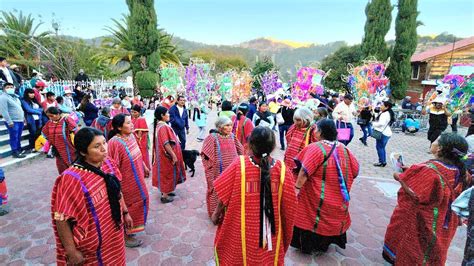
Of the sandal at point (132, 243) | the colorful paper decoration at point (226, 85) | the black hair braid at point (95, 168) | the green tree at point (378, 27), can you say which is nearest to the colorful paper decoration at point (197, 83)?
the colorful paper decoration at point (226, 85)

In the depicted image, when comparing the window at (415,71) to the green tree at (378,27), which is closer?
the green tree at (378,27)

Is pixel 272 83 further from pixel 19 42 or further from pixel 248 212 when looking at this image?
pixel 19 42

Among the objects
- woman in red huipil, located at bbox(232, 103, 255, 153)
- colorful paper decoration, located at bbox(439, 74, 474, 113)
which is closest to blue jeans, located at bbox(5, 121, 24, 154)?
woman in red huipil, located at bbox(232, 103, 255, 153)

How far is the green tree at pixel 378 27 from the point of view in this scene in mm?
21266

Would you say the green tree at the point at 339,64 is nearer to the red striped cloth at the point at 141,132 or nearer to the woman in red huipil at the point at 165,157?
the red striped cloth at the point at 141,132

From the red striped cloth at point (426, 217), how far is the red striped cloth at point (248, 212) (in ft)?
4.31

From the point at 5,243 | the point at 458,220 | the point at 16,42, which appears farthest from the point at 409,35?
the point at 16,42

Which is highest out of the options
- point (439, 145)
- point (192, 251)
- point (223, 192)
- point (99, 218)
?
point (439, 145)

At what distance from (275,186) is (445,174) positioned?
157 cm

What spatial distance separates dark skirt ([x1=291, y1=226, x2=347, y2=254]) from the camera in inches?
119

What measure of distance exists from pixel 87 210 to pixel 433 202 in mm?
2844

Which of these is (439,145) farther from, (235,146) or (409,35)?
(409,35)

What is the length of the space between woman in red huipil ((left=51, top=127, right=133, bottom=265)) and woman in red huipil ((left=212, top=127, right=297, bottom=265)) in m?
0.81

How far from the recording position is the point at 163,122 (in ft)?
13.4
